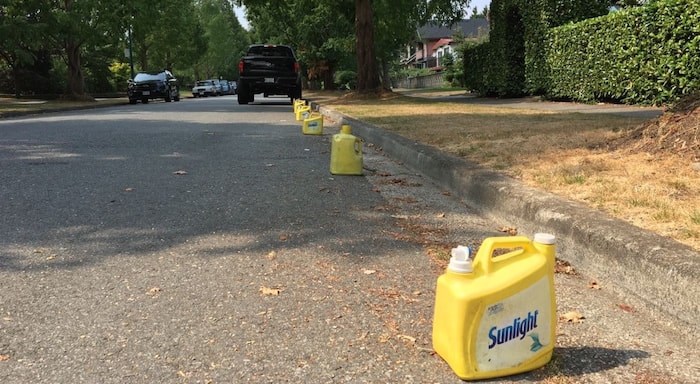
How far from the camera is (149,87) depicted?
27.1 metres

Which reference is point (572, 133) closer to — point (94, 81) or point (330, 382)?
point (330, 382)

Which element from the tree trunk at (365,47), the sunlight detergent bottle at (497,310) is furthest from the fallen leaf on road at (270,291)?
the tree trunk at (365,47)

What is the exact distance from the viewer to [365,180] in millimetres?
6379

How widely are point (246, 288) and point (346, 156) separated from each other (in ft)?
11.6

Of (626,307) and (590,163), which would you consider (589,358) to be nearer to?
(626,307)

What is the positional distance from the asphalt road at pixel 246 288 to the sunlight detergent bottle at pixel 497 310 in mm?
112

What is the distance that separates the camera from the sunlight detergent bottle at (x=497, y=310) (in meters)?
2.09

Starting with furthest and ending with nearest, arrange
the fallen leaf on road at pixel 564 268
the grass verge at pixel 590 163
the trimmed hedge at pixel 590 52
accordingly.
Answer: the trimmed hedge at pixel 590 52, the grass verge at pixel 590 163, the fallen leaf on road at pixel 564 268

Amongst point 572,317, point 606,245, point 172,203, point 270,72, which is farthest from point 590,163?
point 270,72

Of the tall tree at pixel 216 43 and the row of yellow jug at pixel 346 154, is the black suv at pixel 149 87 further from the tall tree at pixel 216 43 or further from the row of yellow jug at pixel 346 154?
the tall tree at pixel 216 43

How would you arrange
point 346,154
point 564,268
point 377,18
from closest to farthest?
point 564,268 → point 346,154 → point 377,18

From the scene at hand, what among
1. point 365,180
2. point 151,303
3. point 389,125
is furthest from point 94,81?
point 151,303

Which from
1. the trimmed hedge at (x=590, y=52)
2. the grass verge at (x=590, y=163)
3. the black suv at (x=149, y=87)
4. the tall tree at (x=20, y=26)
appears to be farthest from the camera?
the black suv at (x=149, y=87)

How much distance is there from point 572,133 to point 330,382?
20.5 feet
